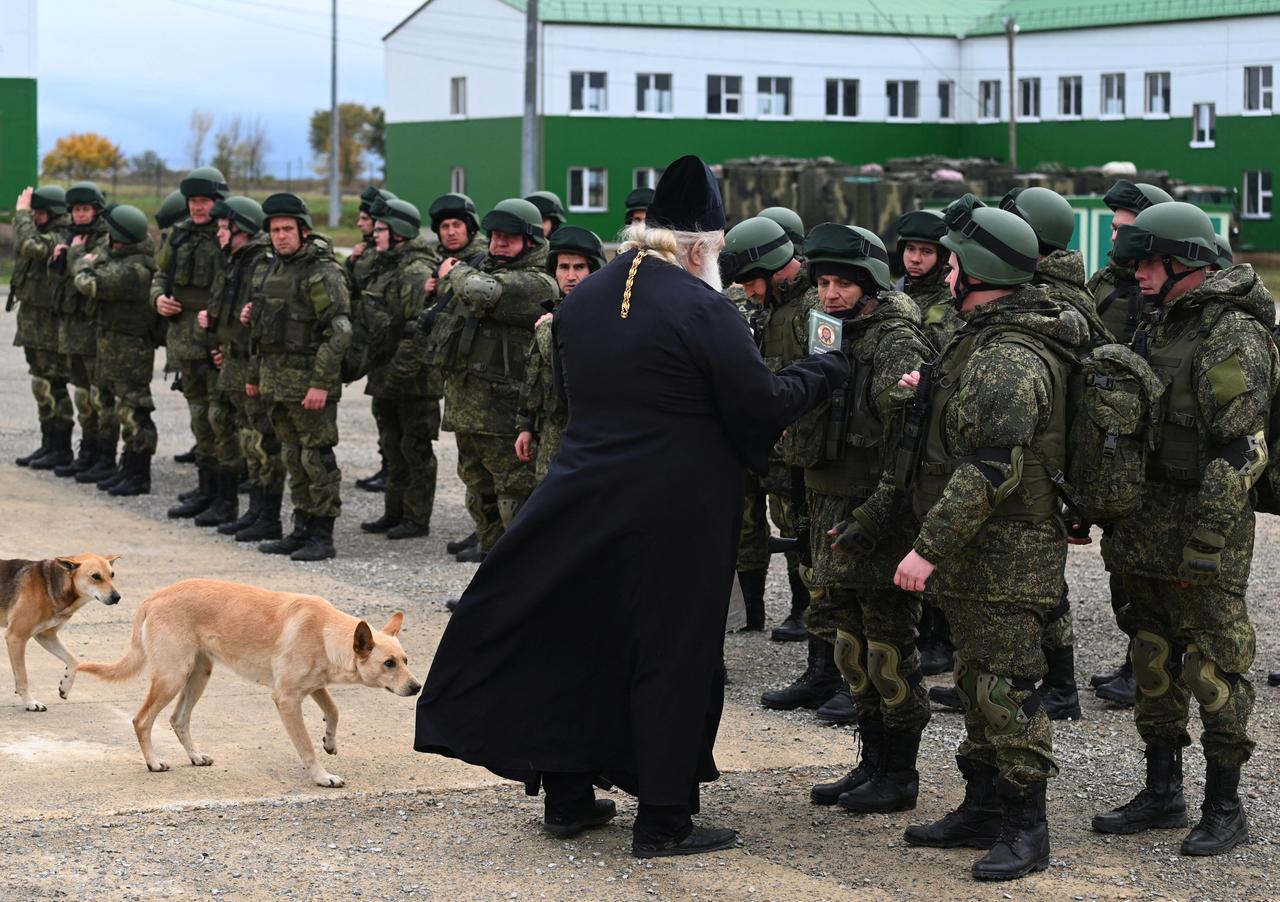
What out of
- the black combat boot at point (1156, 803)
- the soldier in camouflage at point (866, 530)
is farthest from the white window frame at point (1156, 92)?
the black combat boot at point (1156, 803)

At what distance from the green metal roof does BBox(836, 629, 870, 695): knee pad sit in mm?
46457

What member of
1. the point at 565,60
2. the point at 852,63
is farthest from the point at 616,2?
the point at 852,63

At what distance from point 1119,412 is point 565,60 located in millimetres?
47697

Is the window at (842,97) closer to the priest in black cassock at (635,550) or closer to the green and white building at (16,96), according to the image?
the green and white building at (16,96)

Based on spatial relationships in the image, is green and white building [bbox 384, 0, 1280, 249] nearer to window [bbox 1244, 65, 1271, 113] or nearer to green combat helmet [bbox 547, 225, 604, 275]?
window [bbox 1244, 65, 1271, 113]

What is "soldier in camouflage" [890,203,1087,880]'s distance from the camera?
5266 mm

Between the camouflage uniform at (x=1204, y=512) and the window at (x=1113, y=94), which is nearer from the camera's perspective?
the camouflage uniform at (x=1204, y=512)

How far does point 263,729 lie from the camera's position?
7254 mm

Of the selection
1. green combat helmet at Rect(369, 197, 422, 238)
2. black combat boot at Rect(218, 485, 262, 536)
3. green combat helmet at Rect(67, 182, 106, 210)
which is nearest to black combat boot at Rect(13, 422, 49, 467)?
green combat helmet at Rect(67, 182, 106, 210)

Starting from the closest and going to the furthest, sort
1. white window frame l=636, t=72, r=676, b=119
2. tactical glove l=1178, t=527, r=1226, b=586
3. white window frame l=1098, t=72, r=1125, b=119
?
tactical glove l=1178, t=527, r=1226, b=586, white window frame l=1098, t=72, r=1125, b=119, white window frame l=636, t=72, r=676, b=119

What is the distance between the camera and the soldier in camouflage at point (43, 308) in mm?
14352

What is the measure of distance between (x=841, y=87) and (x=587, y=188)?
29.7ft

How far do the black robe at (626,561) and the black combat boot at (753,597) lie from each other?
3.86 meters

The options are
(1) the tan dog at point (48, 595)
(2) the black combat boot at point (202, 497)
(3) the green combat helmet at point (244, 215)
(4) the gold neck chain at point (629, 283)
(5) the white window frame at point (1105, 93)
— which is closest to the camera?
(4) the gold neck chain at point (629, 283)
